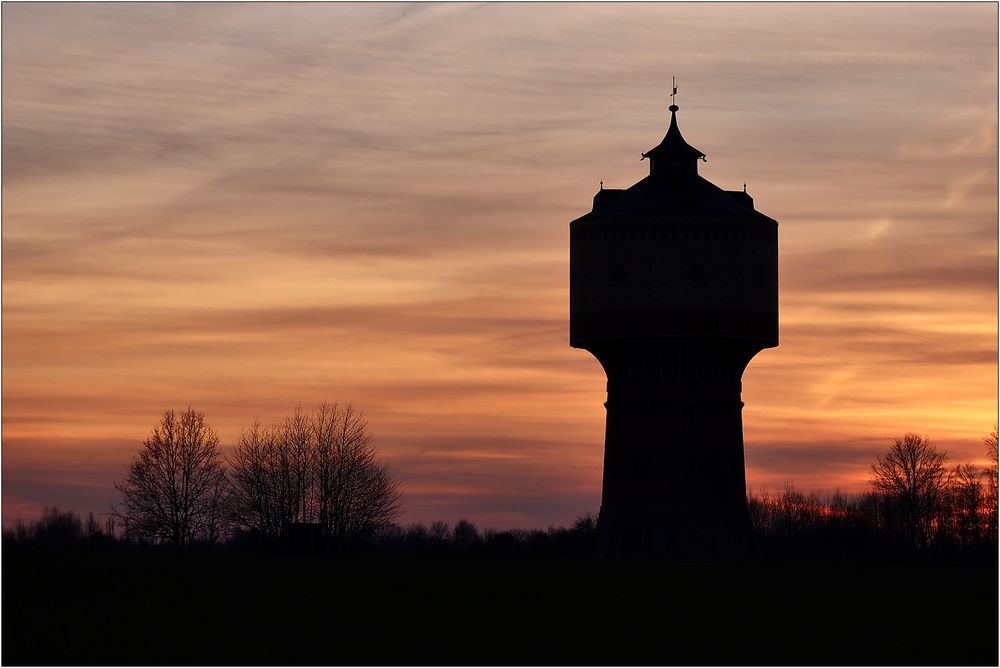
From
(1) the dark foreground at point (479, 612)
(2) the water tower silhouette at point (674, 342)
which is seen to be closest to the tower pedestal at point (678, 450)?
(2) the water tower silhouette at point (674, 342)

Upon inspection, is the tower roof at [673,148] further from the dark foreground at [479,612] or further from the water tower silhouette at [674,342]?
the dark foreground at [479,612]

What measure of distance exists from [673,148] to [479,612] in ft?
78.9

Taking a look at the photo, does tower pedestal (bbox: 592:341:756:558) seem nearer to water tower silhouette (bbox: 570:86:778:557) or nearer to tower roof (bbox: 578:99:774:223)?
water tower silhouette (bbox: 570:86:778:557)

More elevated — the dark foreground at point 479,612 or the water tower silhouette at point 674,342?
the water tower silhouette at point 674,342

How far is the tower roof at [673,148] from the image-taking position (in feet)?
218

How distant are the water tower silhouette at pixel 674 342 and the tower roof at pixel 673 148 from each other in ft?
4.51

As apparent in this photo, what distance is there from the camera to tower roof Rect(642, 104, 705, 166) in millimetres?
66438

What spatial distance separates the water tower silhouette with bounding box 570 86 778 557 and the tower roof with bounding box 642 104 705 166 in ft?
4.51

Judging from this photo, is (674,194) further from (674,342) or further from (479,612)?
(479,612)

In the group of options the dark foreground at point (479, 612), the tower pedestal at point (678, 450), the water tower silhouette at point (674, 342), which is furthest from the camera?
the tower pedestal at point (678, 450)

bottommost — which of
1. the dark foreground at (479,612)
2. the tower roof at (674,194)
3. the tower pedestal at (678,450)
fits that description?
the dark foreground at (479,612)

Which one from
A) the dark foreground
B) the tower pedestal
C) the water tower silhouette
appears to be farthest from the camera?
the tower pedestal

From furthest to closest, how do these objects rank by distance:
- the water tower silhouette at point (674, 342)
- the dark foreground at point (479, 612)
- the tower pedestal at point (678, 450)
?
the tower pedestal at point (678, 450) → the water tower silhouette at point (674, 342) → the dark foreground at point (479, 612)

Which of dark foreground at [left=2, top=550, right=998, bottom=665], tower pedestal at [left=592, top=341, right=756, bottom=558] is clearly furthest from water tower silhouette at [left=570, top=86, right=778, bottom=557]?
dark foreground at [left=2, top=550, right=998, bottom=665]
